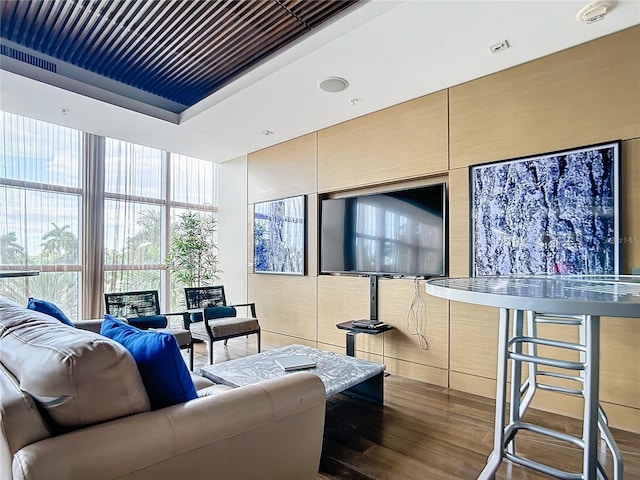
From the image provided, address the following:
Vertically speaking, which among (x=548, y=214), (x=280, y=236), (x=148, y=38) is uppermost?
(x=148, y=38)

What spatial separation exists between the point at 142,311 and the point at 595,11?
4.55 metres

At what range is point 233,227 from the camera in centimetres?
559

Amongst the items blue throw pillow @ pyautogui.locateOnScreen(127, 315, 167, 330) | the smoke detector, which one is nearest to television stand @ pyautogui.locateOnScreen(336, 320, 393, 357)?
blue throw pillow @ pyautogui.locateOnScreen(127, 315, 167, 330)

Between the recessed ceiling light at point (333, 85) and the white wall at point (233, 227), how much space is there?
2.45 metres

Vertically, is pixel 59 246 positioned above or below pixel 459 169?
below

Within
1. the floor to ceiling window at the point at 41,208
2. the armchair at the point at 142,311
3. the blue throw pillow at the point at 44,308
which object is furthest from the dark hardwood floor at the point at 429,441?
the floor to ceiling window at the point at 41,208

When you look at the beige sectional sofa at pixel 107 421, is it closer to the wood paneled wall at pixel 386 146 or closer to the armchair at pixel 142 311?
the armchair at pixel 142 311

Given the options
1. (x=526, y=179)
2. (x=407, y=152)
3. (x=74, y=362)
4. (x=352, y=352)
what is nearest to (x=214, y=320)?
(x=352, y=352)

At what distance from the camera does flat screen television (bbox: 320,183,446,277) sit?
3277mm

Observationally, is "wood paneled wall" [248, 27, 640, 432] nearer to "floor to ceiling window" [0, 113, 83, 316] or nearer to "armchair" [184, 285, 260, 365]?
"armchair" [184, 285, 260, 365]

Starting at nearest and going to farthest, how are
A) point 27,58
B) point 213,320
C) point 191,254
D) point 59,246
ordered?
point 27,58, point 213,320, point 59,246, point 191,254

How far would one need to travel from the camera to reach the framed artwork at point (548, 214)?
2.44 m

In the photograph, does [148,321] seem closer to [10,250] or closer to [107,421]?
[10,250]

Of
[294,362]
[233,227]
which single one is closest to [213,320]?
[294,362]
